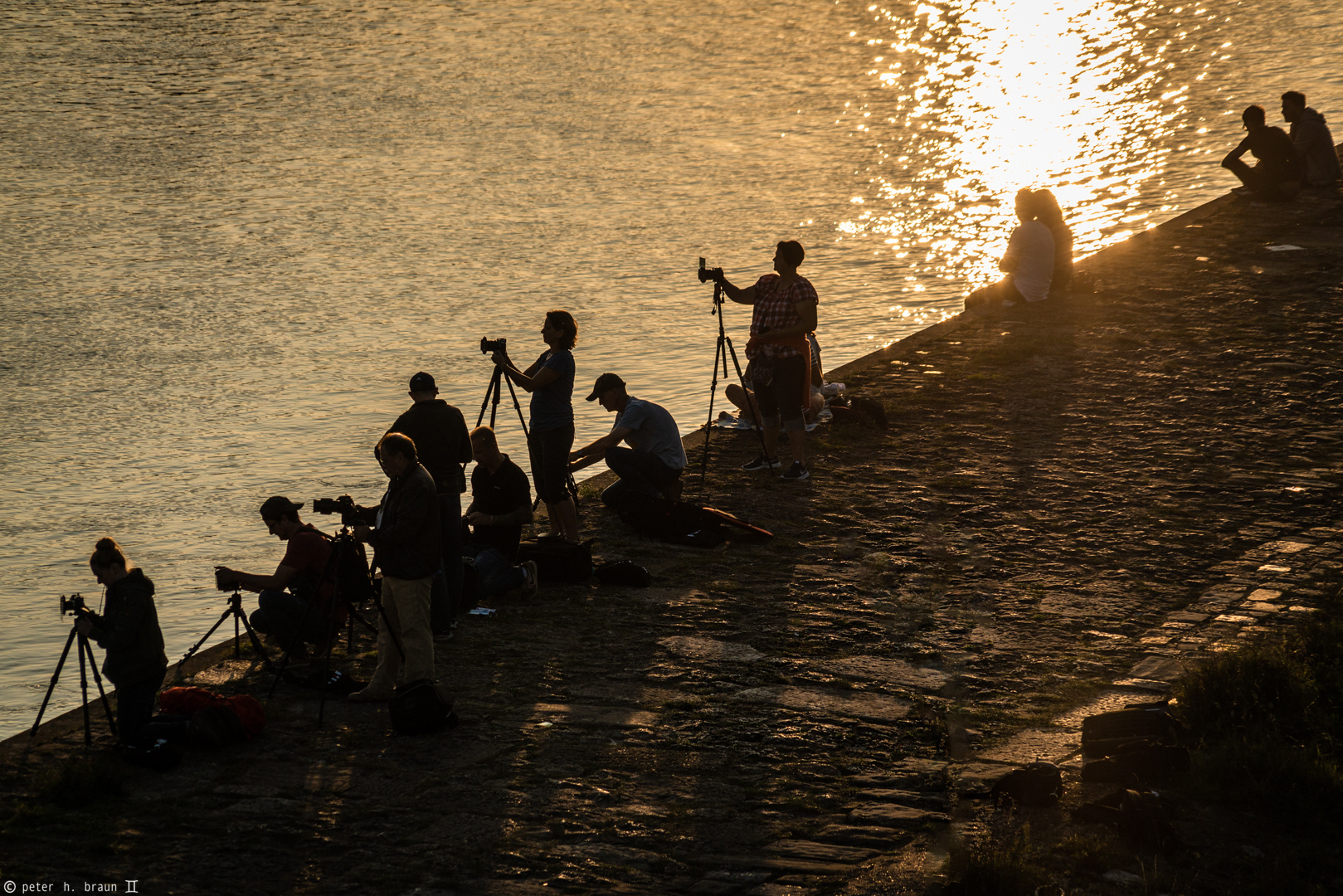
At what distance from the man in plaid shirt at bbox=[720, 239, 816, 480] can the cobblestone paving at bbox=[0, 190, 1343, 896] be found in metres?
0.75

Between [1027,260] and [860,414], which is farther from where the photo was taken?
[1027,260]

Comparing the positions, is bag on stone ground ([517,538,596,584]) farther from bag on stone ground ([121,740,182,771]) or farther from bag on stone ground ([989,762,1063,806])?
bag on stone ground ([989,762,1063,806])

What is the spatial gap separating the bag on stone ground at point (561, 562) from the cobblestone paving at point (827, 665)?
0.17 metres

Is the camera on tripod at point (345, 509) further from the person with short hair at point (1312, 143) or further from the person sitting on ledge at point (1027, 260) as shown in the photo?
the person with short hair at point (1312, 143)

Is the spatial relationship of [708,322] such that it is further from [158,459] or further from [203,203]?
[203,203]

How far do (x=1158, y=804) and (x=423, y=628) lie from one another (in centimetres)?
401

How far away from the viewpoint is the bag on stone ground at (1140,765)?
20.9 feet

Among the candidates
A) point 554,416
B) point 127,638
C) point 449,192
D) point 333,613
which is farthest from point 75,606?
point 449,192

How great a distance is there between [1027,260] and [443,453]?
374 inches

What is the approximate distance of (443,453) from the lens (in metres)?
8.75

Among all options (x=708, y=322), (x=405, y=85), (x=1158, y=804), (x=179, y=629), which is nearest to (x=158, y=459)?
(x=179, y=629)

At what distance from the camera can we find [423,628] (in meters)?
7.71

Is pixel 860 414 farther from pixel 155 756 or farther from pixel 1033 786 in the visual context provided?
pixel 155 756

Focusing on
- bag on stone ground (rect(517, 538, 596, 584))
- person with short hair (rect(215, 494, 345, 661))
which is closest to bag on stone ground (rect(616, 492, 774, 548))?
bag on stone ground (rect(517, 538, 596, 584))
